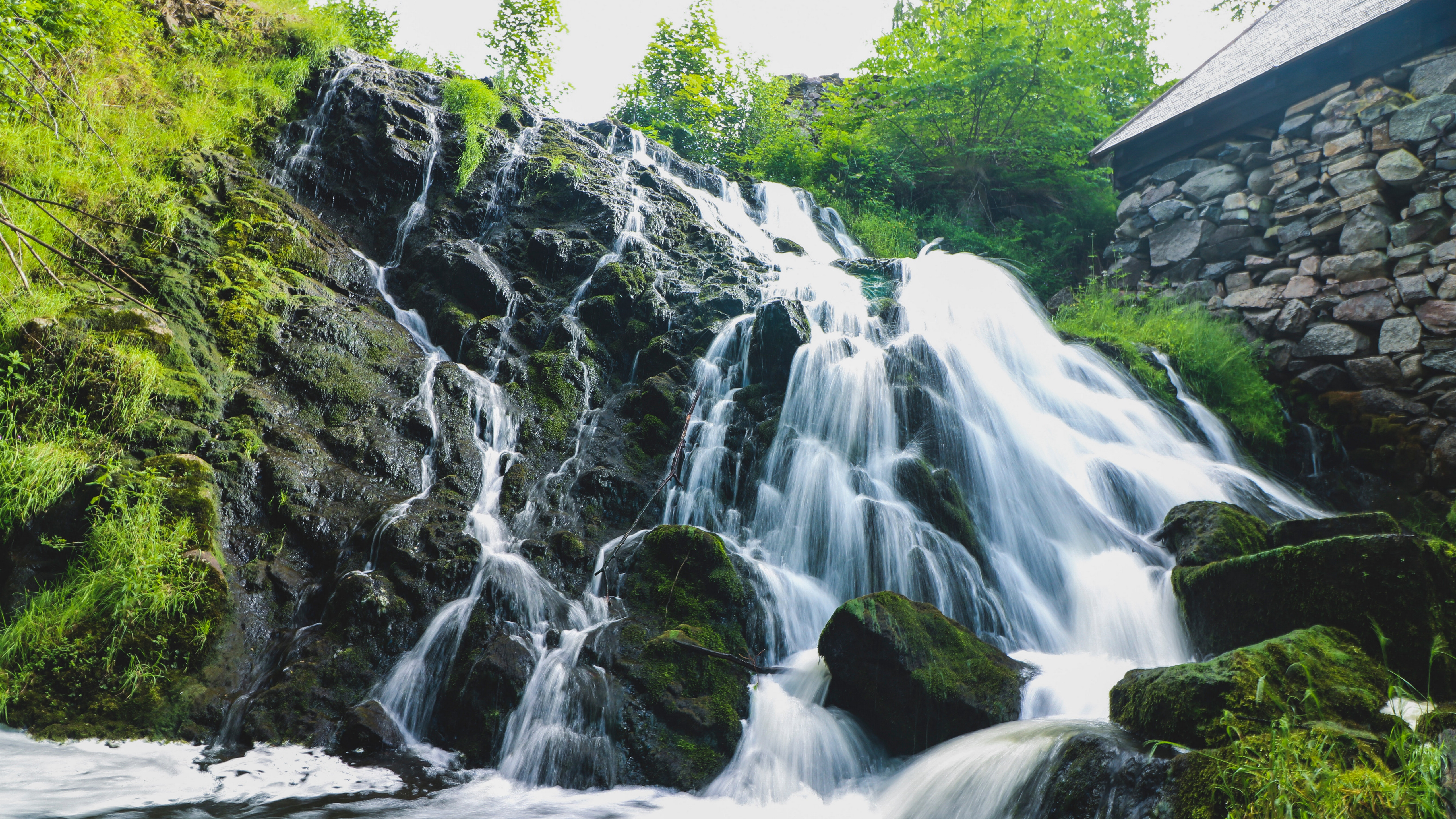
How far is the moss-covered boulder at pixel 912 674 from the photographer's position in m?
3.79

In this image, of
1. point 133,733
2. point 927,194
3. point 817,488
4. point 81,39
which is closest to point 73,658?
point 133,733

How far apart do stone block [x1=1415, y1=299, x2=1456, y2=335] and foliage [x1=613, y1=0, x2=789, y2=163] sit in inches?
504

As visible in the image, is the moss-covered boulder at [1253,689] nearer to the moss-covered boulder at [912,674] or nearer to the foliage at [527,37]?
the moss-covered boulder at [912,674]

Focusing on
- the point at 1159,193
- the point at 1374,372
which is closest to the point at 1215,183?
the point at 1159,193

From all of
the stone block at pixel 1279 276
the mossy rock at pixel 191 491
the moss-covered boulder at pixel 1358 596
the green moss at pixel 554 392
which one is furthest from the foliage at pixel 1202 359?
the mossy rock at pixel 191 491

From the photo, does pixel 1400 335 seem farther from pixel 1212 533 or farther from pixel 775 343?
pixel 775 343

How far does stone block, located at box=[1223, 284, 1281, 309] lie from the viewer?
8484 mm

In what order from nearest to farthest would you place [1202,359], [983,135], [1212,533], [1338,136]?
1. [1212,533]
2. [1338,136]
3. [1202,359]
4. [983,135]

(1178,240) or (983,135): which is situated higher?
(983,135)

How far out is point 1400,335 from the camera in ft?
23.6

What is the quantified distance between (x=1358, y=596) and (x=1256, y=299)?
269 inches

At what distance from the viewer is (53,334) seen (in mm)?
4547

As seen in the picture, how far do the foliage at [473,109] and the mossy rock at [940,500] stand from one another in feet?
24.0

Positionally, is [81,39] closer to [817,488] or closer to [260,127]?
[260,127]
